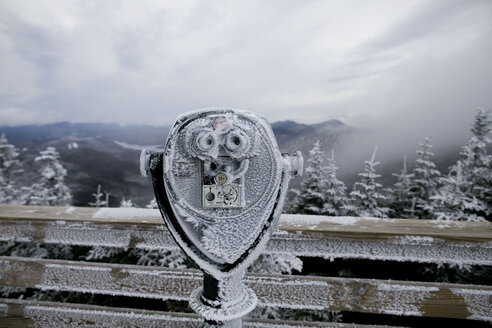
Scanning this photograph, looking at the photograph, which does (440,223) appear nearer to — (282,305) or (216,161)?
(282,305)

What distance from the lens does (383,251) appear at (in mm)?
1427

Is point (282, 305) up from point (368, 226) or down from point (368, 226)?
down

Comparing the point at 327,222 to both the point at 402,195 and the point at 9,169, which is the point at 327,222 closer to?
the point at 402,195

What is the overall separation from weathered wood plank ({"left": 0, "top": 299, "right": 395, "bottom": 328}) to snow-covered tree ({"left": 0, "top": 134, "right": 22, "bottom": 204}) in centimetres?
1410

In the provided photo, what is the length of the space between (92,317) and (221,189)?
1173 mm

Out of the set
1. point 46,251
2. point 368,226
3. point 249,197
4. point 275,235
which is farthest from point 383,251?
point 46,251

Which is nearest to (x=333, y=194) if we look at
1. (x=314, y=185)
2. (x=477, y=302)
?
(x=314, y=185)

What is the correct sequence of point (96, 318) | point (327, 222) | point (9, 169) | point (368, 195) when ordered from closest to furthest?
point (327, 222) < point (96, 318) < point (368, 195) < point (9, 169)

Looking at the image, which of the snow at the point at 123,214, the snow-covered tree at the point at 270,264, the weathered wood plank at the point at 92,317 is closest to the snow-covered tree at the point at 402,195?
the snow-covered tree at the point at 270,264

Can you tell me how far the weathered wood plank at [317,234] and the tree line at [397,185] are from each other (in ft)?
26.3

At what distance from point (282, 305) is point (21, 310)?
1.39m

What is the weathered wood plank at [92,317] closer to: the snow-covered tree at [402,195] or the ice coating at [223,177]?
the ice coating at [223,177]

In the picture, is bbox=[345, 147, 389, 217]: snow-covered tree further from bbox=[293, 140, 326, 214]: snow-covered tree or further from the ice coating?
the ice coating

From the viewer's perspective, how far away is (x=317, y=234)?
1.43 m
